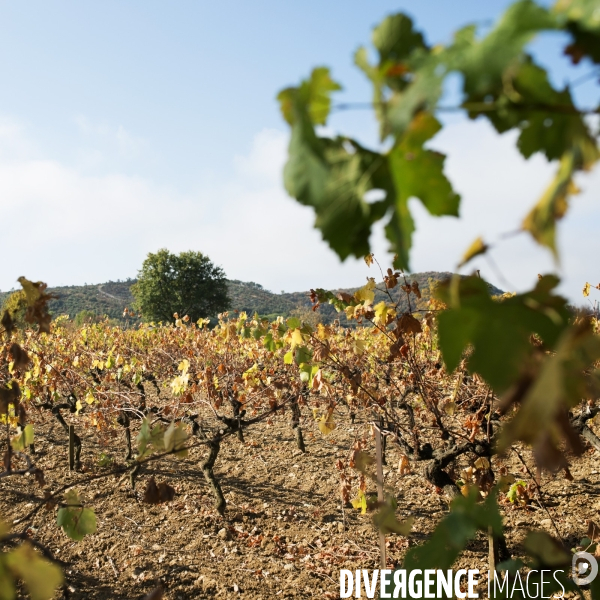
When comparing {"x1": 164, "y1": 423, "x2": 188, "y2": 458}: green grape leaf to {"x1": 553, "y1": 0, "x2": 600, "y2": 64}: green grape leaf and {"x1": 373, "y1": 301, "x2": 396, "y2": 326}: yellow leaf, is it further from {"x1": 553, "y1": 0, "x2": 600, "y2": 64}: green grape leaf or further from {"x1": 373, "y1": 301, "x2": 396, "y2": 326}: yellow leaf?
{"x1": 373, "y1": 301, "x2": 396, "y2": 326}: yellow leaf

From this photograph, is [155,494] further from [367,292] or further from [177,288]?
[177,288]

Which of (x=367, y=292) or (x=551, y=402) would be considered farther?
(x=367, y=292)

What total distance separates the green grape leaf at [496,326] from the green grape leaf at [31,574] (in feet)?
1.88

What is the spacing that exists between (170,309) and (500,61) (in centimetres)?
3785

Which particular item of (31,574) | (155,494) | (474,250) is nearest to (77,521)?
(155,494)

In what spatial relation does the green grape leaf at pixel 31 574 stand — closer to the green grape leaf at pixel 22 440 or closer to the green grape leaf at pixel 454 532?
the green grape leaf at pixel 454 532

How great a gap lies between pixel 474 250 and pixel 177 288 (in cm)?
3811

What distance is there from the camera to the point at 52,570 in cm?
64

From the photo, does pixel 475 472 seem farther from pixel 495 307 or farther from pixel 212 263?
pixel 212 263

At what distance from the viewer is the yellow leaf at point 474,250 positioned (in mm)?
433

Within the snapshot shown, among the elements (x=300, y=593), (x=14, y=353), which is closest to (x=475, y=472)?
(x=300, y=593)

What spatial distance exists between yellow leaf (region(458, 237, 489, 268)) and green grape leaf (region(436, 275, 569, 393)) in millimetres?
25

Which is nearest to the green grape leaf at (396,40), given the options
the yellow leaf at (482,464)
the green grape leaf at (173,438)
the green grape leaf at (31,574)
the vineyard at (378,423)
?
the vineyard at (378,423)

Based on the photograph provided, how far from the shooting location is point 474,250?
0.44 metres
